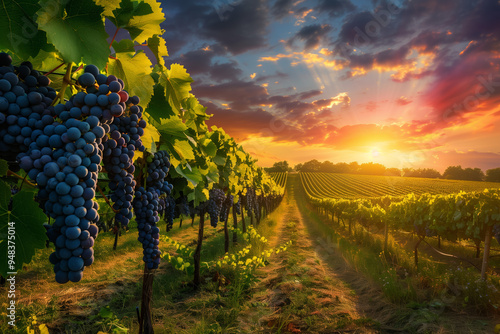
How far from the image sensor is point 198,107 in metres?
4.45

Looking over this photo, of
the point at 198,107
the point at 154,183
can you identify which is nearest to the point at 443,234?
the point at 198,107

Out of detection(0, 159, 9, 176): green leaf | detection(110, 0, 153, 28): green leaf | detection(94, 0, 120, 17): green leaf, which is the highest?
detection(110, 0, 153, 28): green leaf

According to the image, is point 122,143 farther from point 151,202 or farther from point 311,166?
point 311,166

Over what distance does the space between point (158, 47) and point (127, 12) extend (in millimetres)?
451

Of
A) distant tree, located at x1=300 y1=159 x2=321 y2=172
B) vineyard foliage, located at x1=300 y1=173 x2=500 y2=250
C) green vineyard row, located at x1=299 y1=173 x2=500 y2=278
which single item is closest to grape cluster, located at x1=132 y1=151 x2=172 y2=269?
green vineyard row, located at x1=299 y1=173 x2=500 y2=278

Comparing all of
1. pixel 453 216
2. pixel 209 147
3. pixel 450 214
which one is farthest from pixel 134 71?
pixel 450 214

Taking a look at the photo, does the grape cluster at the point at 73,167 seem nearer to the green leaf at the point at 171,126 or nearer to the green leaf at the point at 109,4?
the green leaf at the point at 109,4

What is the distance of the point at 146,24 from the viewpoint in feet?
5.49

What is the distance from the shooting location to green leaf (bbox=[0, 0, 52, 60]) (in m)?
1.11

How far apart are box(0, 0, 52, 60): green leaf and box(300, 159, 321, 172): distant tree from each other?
164363 mm

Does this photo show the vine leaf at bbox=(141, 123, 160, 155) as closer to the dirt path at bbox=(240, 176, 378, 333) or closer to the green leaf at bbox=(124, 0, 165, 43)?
the green leaf at bbox=(124, 0, 165, 43)

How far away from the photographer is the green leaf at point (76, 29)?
1081 millimetres

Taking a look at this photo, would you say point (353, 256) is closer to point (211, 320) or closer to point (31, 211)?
point (211, 320)

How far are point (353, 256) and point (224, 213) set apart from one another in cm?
614
